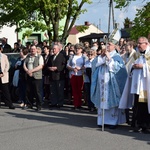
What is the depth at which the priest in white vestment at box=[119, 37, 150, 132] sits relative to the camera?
30.1 ft

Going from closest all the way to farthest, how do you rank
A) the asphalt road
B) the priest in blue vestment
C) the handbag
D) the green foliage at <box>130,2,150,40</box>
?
the asphalt road → the priest in blue vestment → the handbag → the green foliage at <box>130,2,150,40</box>

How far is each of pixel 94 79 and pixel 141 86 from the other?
136 centimetres

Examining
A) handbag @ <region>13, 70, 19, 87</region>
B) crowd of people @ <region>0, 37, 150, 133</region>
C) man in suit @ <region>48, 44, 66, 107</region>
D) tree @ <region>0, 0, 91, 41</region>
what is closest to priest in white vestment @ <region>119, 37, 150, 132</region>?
crowd of people @ <region>0, 37, 150, 133</region>

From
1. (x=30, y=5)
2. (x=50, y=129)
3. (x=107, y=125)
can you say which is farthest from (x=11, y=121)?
(x=30, y=5)

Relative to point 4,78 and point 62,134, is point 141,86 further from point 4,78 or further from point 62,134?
point 4,78

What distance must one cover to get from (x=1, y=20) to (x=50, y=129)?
57.4 ft

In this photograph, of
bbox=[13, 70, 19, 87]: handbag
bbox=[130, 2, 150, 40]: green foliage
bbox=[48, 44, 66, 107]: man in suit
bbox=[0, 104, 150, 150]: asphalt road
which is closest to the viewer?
bbox=[0, 104, 150, 150]: asphalt road

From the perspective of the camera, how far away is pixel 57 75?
1320 cm

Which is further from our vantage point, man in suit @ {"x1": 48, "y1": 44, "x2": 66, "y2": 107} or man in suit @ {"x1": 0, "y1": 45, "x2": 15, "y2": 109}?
man in suit @ {"x1": 0, "y1": 45, "x2": 15, "y2": 109}

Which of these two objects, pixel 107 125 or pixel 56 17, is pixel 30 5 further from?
pixel 107 125

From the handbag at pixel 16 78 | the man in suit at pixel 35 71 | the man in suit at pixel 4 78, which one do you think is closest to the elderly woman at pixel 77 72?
the man in suit at pixel 35 71

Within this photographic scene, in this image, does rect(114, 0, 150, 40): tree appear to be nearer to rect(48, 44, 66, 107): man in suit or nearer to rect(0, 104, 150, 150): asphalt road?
rect(48, 44, 66, 107): man in suit

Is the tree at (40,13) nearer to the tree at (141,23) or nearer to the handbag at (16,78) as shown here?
the tree at (141,23)

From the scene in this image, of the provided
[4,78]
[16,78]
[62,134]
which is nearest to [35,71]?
Answer: [4,78]
